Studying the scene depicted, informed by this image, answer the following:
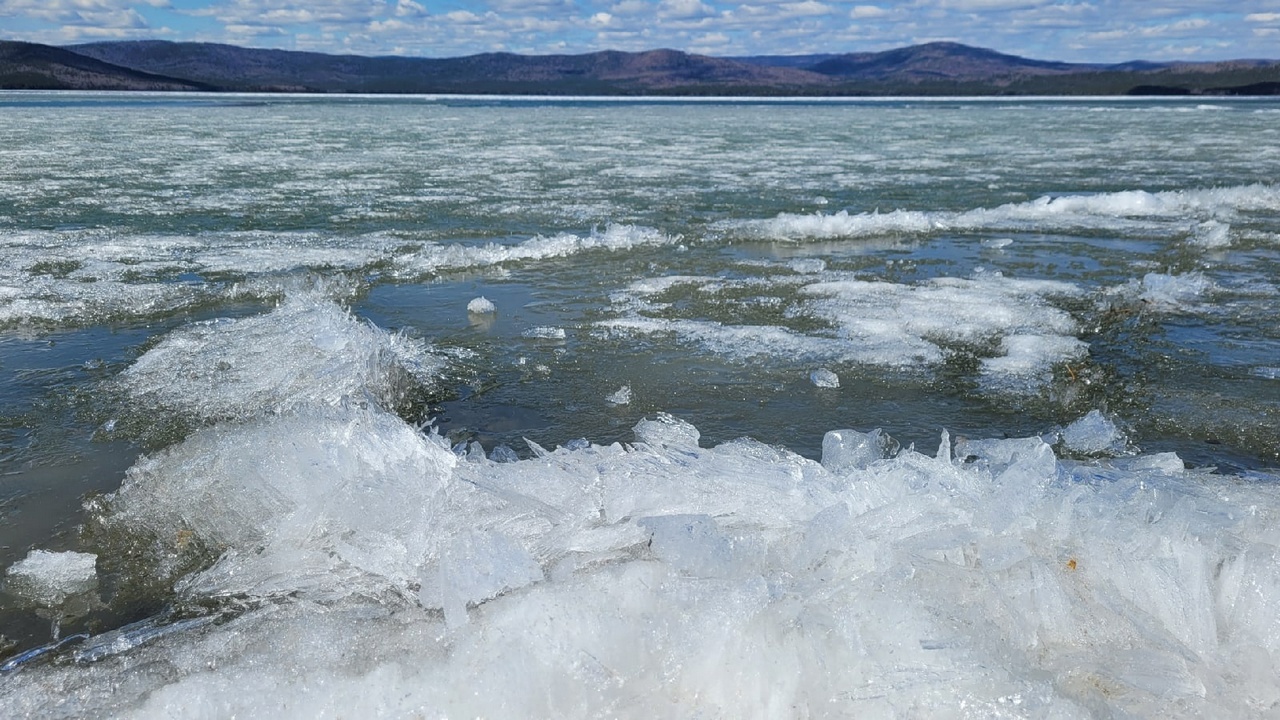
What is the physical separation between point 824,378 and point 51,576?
294 cm

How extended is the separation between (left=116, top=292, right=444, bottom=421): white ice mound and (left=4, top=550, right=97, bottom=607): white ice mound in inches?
39.1

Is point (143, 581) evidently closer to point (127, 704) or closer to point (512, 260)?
point (127, 704)

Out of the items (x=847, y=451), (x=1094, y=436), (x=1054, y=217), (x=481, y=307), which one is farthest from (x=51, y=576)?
(x=1054, y=217)

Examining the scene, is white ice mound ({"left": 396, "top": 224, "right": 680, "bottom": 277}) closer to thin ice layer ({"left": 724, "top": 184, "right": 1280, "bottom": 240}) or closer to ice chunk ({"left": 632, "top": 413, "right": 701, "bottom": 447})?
thin ice layer ({"left": 724, "top": 184, "right": 1280, "bottom": 240})

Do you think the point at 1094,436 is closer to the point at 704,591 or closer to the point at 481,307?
the point at 704,591

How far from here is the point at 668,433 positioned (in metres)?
2.84

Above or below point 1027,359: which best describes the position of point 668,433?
above

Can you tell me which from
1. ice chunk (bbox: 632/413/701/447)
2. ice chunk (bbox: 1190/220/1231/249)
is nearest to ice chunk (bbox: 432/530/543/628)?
ice chunk (bbox: 632/413/701/447)

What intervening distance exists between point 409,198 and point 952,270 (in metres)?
6.11

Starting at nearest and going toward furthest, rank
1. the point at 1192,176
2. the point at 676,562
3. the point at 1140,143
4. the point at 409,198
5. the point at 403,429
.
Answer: the point at 676,562 < the point at 403,429 < the point at 409,198 < the point at 1192,176 < the point at 1140,143

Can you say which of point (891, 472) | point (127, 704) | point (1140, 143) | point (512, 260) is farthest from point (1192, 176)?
point (127, 704)

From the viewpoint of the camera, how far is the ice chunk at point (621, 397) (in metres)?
3.64

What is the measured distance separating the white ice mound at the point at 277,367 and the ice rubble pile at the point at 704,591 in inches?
37.3

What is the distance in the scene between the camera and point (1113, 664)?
72.7 inches
